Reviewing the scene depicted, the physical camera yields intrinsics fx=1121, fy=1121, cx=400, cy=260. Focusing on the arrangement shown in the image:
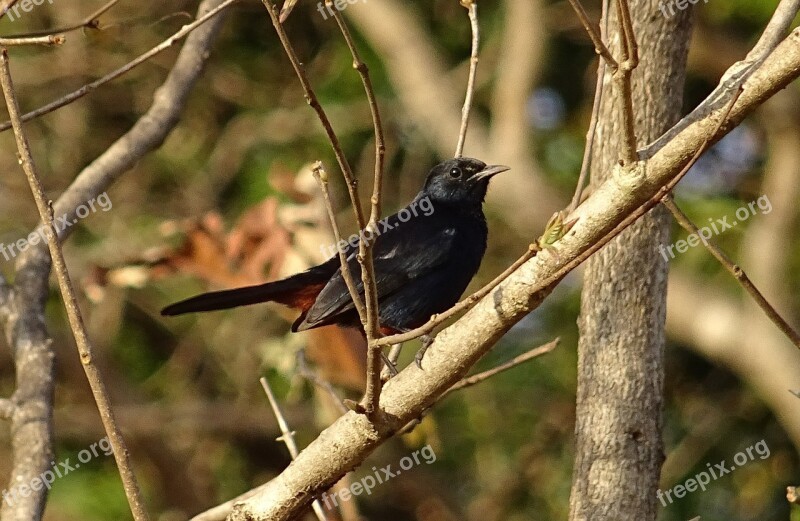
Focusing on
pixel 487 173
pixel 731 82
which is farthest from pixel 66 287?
pixel 487 173

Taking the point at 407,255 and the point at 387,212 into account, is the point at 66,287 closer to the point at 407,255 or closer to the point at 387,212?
the point at 407,255

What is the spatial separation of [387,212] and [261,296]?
305cm

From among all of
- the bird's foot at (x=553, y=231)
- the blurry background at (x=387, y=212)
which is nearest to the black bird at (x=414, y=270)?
the blurry background at (x=387, y=212)

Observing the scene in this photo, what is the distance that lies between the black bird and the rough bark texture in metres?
1.07

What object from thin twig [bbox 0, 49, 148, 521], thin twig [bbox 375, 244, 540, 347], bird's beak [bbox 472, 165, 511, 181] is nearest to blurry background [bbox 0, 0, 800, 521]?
bird's beak [bbox 472, 165, 511, 181]

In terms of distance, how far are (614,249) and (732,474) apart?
3.25 m

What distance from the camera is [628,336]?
3.18 meters

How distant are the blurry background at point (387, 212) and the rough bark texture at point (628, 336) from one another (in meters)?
1.97

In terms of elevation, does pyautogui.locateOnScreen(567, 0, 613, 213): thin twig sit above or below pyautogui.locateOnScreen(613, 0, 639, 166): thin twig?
above

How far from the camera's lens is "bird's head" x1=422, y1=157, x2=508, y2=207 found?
15.2 ft

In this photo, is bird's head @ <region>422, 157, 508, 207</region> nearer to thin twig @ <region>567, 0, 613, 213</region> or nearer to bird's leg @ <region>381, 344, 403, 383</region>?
bird's leg @ <region>381, 344, 403, 383</region>

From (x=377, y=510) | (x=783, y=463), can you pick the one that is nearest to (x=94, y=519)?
(x=377, y=510)

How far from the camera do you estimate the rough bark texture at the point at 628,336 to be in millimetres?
3125

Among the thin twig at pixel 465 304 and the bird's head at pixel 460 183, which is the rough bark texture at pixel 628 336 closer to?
the thin twig at pixel 465 304
